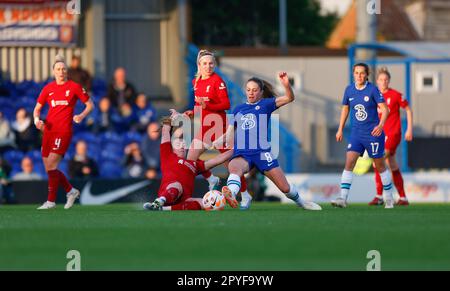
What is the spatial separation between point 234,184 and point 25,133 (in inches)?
422

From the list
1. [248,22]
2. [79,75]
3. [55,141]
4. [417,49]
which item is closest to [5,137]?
[79,75]

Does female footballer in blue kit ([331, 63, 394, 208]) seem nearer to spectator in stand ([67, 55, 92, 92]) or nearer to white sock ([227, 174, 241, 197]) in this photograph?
white sock ([227, 174, 241, 197])

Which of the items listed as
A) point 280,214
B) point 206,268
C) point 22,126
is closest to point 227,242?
point 206,268

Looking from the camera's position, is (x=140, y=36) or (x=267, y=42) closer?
(x=140, y=36)

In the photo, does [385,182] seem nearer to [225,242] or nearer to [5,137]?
[225,242]

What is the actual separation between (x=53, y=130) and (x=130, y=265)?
6.15m

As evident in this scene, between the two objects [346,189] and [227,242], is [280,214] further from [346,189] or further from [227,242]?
[227,242]

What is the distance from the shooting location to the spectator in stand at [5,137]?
22875 mm

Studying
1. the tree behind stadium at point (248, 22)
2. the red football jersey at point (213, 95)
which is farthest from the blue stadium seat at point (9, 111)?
the tree behind stadium at point (248, 22)

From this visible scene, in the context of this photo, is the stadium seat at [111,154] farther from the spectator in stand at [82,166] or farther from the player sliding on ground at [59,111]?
the player sliding on ground at [59,111]

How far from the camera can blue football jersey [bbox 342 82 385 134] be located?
48.5 feet

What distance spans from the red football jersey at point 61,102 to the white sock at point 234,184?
2689 millimetres
